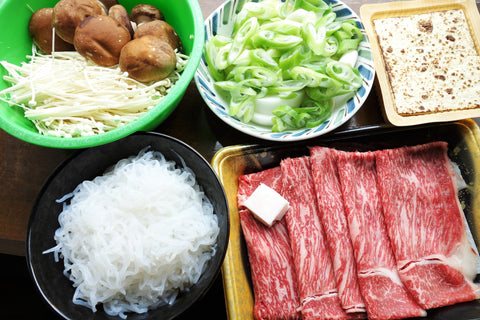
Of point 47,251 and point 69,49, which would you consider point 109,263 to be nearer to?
point 47,251

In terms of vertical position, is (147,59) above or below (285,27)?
below

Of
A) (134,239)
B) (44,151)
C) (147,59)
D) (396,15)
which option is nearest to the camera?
(134,239)

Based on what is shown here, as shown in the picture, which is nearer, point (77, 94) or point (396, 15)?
point (77, 94)

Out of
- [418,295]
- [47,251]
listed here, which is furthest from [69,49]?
[418,295]

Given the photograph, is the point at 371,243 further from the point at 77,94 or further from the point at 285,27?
the point at 77,94

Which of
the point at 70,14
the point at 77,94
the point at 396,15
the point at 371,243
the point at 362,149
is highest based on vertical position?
the point at 396,15

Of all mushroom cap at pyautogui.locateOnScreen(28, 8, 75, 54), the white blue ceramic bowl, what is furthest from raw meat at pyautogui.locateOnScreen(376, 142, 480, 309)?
Answer: mushroom cap at pyautogui.locateOnScreen(28, 8, 75, 54)

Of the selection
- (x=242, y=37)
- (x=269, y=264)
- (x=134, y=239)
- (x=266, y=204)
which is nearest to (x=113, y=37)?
(x=242, y=37)

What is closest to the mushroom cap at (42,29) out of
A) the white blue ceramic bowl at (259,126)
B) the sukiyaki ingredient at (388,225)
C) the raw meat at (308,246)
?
the white blue ceramic bowl at (259,126)
